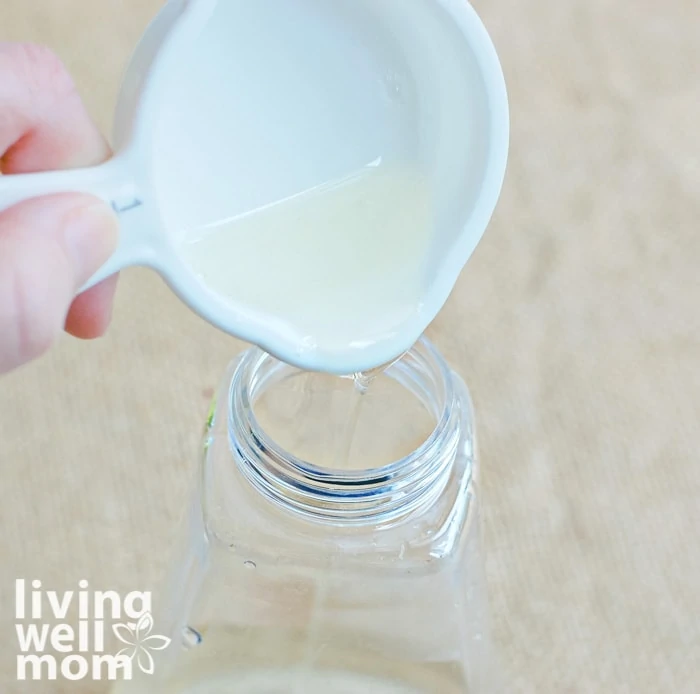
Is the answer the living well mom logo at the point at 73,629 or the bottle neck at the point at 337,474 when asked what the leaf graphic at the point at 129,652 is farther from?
the bottle neck at the point at 337,474

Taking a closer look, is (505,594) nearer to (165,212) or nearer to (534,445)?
(534,445)

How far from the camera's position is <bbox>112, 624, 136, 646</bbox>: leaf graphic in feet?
1.33

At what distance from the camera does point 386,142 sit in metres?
0.28

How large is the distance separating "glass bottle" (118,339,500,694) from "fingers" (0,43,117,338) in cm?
10

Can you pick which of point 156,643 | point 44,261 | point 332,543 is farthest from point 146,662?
point 44,261

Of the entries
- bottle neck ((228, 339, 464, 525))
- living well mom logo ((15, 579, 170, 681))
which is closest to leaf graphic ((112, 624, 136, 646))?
living well mom logo ((15, 579, 170, 681))

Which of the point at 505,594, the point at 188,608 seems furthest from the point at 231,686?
the point at 505,594

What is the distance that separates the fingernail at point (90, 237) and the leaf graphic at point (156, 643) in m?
0.20

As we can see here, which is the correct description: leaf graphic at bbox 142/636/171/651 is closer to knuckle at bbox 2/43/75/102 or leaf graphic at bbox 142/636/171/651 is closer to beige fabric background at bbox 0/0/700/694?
beige fabric background at bbox 0/0/700/694

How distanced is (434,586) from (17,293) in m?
0.20

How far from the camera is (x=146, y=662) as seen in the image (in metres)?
0.37

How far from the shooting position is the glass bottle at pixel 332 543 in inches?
12.0

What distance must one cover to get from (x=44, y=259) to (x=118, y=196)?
0.03 m

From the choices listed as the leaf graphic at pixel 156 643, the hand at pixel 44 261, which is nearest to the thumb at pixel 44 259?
the hand at pixel 44 261
